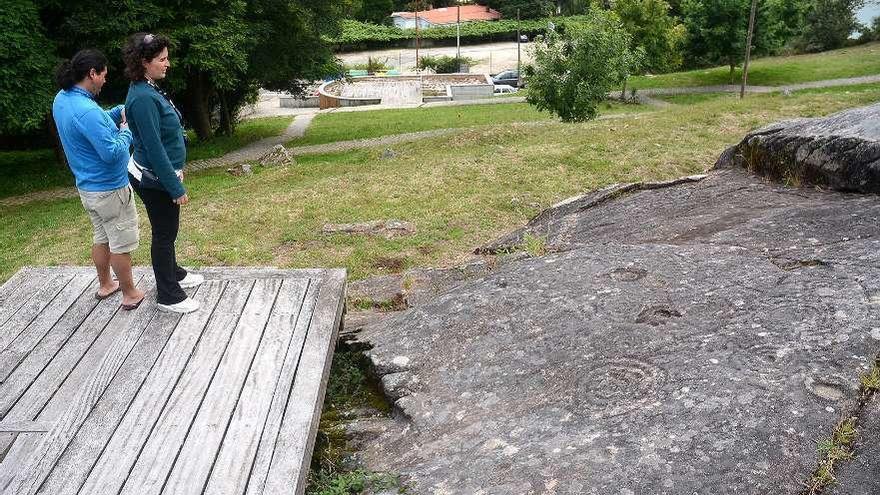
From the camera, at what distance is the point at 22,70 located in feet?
55.1

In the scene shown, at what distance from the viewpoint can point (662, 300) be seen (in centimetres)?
483

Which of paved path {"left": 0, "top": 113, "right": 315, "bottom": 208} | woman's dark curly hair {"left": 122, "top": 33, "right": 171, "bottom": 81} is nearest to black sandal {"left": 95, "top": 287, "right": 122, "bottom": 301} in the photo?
woman's dark curly hair {"left": 122, "top": 33, "right": 171, "bottom": 81}

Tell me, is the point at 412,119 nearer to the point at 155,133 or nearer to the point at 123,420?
the point at 155,133

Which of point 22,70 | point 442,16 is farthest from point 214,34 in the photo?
point 442,16

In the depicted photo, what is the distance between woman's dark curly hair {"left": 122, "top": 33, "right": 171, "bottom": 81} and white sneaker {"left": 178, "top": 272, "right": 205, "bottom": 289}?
1710 mm

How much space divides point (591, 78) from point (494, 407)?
21869 mm

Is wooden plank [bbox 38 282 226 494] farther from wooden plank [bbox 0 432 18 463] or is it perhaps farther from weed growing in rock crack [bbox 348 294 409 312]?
weed growing in rock crack [bbox 348 294 409 312]

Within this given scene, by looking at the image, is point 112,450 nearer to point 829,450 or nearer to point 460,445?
point 460,445

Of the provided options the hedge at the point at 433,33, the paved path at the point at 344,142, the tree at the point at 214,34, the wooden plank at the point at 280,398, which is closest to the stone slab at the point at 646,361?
the wooden plank at the point at 280,398

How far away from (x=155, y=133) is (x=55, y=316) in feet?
5.58

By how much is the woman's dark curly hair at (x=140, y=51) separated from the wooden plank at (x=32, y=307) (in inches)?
81.1

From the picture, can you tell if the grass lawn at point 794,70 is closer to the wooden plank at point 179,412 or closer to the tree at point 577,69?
the tree at point 577,69

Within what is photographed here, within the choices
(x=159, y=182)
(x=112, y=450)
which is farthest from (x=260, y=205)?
(x=112, y=450)

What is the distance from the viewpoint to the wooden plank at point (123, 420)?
3.65m
